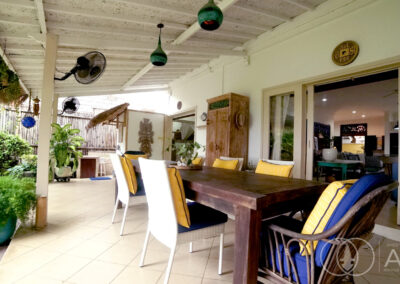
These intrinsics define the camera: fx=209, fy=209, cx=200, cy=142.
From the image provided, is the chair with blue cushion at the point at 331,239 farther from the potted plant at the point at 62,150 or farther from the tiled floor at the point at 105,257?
the potted plant at the point at 62,150

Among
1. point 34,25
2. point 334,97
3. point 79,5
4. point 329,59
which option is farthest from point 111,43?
point 334,97

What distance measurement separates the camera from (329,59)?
3217mm

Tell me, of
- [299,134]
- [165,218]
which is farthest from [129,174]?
[299,134]

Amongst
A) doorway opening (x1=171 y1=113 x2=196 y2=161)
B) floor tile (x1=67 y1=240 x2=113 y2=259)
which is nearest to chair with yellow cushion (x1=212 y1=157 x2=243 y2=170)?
floor tile (x1=67 y1=240 x2=113 y2=259)

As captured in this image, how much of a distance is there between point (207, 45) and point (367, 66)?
2.91 m

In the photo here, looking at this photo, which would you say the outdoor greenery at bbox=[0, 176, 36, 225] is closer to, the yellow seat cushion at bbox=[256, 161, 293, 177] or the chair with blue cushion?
the chair with blue cushion

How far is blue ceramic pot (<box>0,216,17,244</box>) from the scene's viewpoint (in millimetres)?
2130

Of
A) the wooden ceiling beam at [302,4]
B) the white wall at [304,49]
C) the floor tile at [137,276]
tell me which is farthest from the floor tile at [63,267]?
the wooden ceiling beam at [302,4]

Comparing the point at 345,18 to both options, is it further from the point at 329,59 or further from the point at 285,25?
the point at 285,25

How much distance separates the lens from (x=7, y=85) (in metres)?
2.70

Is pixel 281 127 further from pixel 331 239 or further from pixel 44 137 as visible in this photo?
pixel 44 137

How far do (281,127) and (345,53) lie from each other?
1.52 meters

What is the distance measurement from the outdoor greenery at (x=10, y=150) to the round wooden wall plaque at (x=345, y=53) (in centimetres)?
767

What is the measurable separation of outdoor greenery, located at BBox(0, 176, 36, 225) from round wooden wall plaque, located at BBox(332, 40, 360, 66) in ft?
14.5
